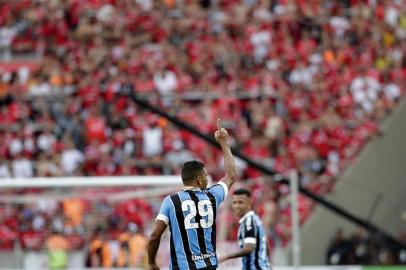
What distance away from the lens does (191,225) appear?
33.0 ft

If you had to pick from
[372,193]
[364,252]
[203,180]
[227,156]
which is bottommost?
[364,252]

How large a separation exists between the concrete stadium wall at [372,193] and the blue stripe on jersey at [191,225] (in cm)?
1142

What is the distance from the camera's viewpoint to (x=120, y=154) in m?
23.4

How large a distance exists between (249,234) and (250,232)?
25 mm

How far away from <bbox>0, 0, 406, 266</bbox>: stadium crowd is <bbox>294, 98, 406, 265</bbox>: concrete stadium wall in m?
0.27

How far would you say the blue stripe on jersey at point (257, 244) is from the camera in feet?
40.2

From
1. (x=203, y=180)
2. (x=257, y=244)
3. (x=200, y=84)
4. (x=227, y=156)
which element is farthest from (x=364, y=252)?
(x=203, y=180)

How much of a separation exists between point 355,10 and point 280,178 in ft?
29.8

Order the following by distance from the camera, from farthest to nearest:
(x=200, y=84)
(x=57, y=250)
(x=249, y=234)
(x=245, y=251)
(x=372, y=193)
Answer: (x=200, y=84), (x=372, y=193), (x=57, y=250), (x=249, y=234), (x=245, y=251)

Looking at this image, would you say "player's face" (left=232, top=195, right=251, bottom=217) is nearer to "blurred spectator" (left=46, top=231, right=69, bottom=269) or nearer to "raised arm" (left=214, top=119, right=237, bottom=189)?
"raised arm" (left=214, top=119, right=237, bottom=189)

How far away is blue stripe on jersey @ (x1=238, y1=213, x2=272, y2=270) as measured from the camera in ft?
40.2

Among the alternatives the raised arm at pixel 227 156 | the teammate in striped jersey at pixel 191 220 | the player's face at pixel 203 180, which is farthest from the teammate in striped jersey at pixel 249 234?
the player's face at pixel 203 180

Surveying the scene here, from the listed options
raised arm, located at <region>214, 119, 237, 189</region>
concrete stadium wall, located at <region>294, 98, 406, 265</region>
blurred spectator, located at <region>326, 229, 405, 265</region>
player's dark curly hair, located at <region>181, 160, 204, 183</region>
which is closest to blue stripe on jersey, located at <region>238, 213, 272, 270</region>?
raised arm, located at <region>214, 119, 237, 189</region>

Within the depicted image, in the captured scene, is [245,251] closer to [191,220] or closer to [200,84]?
[191,220]
